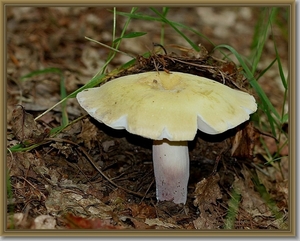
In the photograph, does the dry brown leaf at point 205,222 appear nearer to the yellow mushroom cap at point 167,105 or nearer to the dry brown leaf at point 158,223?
the dry brown leaf at point 158,223

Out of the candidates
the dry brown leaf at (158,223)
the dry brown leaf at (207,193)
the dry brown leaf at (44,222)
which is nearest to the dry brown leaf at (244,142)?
the dry brown leaf at (207,193)

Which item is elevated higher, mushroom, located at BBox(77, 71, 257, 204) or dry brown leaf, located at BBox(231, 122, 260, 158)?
mushroom, located at BBox(77, 71, 257, 204)

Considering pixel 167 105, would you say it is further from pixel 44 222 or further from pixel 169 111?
pixel 44 222

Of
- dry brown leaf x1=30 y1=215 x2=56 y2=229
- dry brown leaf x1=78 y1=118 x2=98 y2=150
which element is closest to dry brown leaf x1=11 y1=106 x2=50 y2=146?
dry brown leaf x1=78 y1=118 x2=98 y2=150

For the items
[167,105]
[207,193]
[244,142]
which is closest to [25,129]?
[167,105]

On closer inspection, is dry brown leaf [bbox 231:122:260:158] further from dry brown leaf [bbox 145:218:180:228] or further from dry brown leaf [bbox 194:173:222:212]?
dry brown leaf [bbox 145:218:180:228]

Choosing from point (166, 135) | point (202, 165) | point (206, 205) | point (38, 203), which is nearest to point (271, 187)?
point (202, 165)

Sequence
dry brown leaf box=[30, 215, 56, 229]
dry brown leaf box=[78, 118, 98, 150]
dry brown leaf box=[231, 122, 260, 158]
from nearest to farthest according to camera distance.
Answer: dry brown leaf box=[30, 215, 56, 229]
dry brown leaf box=[78, 118, 98, 150]
dry brown leaf box=[231, 122, 260, 158]
